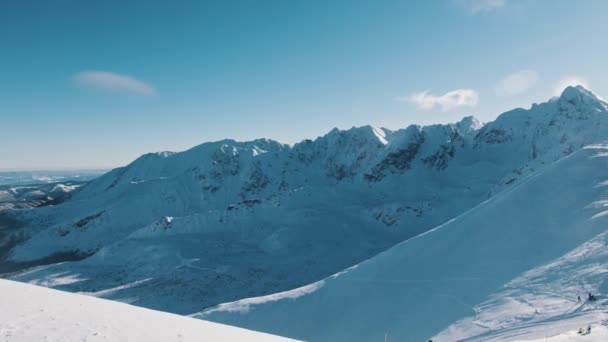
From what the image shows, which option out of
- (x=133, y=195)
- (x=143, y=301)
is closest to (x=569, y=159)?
(x=143, y=301)

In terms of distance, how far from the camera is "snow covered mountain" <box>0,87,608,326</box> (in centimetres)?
5331

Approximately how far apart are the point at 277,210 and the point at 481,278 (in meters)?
60.4

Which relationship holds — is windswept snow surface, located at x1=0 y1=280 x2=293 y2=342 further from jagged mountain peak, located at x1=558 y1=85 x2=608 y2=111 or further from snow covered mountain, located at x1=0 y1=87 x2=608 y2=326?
jagged mountain peak, located at x1=558 y1=85 x2=608 y2=111

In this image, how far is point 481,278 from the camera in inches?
894

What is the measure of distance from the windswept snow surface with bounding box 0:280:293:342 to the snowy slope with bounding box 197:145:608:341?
→ 12568 millimetres

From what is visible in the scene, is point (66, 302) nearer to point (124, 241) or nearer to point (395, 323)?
point (395, 323)

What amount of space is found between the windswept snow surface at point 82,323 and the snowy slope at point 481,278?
12.6m

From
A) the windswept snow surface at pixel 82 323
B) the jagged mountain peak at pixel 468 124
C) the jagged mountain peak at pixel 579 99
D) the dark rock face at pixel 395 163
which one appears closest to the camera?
the windswept snow surface at pixel 82 323

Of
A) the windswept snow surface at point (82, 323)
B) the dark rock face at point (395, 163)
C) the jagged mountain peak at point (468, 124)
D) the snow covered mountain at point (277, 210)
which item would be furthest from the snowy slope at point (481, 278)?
the jagged mountain peak at point (468, 124)

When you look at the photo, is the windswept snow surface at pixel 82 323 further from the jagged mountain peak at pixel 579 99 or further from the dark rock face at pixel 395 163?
the jagged mountain peak at pixel 579 99

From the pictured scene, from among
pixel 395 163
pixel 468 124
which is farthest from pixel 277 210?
pixel 468 124

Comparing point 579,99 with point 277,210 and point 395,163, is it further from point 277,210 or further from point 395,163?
point 277,210

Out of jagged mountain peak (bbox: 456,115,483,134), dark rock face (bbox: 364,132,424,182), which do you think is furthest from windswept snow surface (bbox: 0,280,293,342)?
jagged mountain peak (bbox: 456,115,483,134)

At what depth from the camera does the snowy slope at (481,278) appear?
57.7ft
